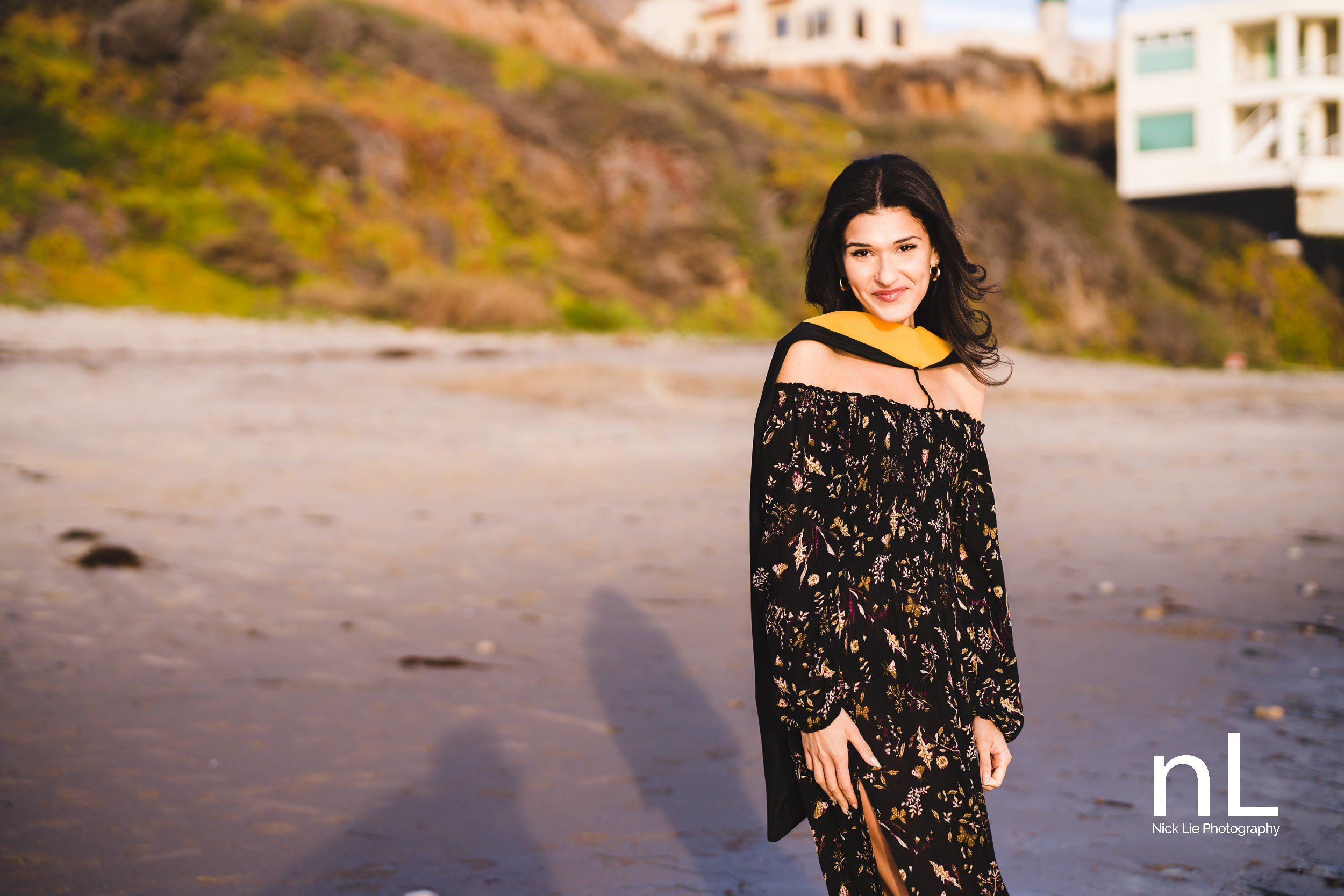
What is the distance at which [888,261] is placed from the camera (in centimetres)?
216

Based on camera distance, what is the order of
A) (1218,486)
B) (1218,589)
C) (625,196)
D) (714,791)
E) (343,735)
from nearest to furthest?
(714,791)
(343,735)
(1218,589)
(1218,486)
(625,196)

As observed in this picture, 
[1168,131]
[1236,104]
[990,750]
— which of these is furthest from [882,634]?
[1236,104]

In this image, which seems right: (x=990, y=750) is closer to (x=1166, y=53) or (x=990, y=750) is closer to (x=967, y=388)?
(x=967, y=388)

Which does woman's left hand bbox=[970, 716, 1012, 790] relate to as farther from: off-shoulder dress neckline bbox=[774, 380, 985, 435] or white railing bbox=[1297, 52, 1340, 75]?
white railing bbox=[1297, 52, 1340, 75]

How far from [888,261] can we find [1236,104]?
3710 centimetres

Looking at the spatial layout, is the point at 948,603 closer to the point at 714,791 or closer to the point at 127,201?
the point at 714,791

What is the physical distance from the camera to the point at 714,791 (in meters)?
3.84

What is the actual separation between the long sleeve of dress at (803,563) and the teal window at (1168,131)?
3656 centimetres

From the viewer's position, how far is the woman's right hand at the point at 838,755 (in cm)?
193

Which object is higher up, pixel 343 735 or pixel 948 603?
pixel 948 603

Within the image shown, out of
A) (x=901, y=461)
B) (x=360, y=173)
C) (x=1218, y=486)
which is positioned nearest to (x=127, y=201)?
(x=360, y=173)

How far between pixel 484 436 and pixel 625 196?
558 inches

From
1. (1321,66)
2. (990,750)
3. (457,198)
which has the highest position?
(1321,66)

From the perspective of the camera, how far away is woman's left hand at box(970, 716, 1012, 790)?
213 centimetres
